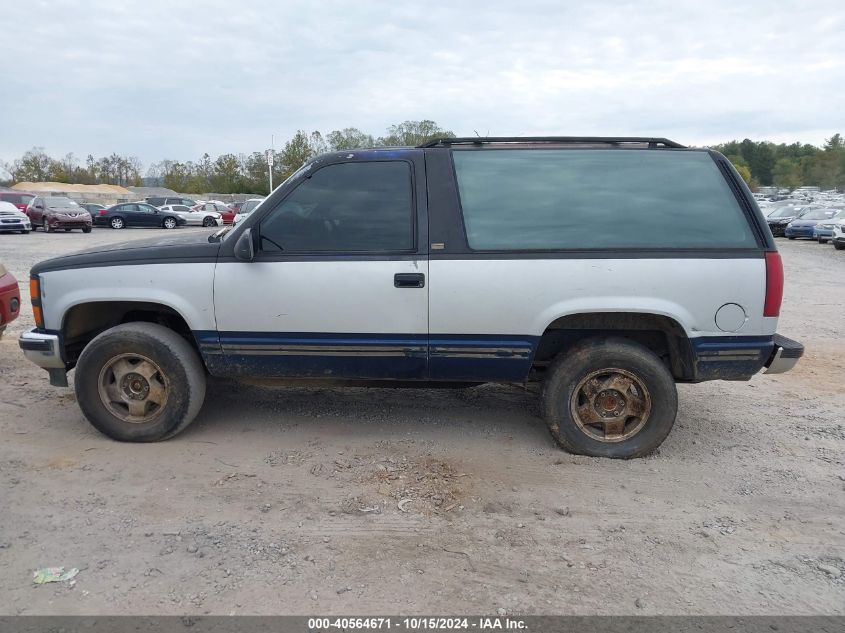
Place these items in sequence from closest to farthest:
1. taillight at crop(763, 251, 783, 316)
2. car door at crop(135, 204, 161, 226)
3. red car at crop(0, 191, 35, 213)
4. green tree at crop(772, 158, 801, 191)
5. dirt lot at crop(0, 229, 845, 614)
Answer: dirt lot at crop(0, 229, 845, 614)
taillight at crop(763, 251, 783, 316)
red car at crop(0, 191, 35, 213)
car door at crop(135, 204, 161, 226)
green tree at crop(772, 158, 801, 191)

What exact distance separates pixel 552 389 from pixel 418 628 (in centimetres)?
192

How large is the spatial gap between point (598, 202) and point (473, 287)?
957mm

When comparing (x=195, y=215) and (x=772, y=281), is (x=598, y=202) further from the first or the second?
(x=195, y=215)

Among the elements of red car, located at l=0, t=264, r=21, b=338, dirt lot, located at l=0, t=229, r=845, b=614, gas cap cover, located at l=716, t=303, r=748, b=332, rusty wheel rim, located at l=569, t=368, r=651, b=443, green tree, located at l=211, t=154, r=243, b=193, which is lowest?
dirt lot, located at l=0, t=229, r=845, b=614

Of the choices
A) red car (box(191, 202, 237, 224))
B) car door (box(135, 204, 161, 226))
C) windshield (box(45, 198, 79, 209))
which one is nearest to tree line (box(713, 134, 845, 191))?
red car (box(191, 202, 237, 224))

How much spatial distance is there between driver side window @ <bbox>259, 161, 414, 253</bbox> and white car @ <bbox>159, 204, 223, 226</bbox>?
3155cm

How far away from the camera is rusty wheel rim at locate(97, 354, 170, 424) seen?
14.1 ft

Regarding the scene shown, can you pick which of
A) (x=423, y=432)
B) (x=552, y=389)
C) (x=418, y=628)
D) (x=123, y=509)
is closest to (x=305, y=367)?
(x=423, y=432)

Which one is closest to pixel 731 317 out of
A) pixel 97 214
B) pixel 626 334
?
pixel 626 334

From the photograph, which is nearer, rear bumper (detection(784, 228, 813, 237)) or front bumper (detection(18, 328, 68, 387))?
front bumper (detection(18, 328, 68, 387))

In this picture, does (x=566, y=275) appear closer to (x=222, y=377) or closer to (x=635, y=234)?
(x=635, y=234)

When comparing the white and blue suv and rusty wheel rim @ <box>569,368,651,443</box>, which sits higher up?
the white and blue suv

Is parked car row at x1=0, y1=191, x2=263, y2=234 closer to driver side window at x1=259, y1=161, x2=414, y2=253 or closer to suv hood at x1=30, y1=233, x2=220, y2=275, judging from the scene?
suv hood at x1=30, y1=233, x2=220, y2=275

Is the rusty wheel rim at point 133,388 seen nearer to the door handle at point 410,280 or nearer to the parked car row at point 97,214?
the door handle at point 410,280
